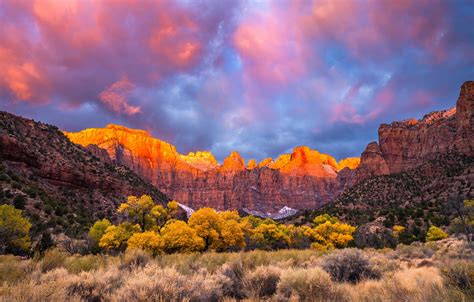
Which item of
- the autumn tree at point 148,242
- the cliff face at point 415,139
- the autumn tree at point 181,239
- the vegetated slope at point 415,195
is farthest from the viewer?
the cliff face at point 415,139

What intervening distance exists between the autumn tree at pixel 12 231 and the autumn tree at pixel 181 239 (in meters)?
13.0

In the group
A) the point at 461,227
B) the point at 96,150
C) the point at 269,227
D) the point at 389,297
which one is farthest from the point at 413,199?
the point at 96,150

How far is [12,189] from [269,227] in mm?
34655

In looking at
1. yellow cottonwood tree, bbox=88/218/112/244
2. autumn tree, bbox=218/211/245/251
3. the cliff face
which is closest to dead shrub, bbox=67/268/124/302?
autumn tree, bbox=218/211/245/251

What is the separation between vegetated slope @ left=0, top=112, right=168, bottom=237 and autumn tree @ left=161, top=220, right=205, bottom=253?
734 inches

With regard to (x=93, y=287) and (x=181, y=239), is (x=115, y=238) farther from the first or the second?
(x=93, y=287)

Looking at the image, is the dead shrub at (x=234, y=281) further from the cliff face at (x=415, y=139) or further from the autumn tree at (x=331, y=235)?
the cliff face at (x=415, y=139)

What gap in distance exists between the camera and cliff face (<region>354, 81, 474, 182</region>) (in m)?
102

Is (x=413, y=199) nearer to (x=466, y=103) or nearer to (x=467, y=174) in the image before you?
(x=467, y=174)

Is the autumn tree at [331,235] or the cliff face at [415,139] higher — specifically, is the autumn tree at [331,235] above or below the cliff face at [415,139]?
below

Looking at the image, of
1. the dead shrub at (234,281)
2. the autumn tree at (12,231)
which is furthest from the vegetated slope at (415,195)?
the autumn tree at (12,231)

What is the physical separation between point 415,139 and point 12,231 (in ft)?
478

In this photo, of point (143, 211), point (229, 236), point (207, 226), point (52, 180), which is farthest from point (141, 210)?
point (52, 180)

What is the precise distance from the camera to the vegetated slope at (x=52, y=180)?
39.0m
